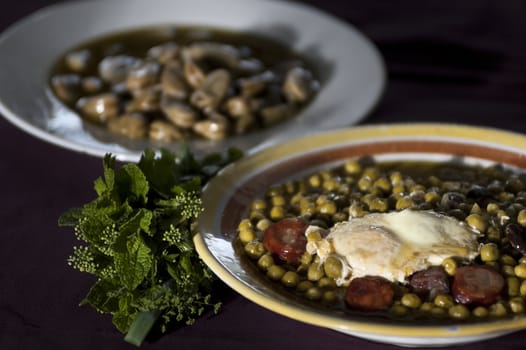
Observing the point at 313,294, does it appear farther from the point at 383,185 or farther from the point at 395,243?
the point at 383,185

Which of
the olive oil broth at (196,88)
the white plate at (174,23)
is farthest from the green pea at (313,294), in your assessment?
the olive oil broth at (196,88)

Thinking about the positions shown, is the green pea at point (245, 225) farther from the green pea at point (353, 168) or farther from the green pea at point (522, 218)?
the green pea at point (522, 218)

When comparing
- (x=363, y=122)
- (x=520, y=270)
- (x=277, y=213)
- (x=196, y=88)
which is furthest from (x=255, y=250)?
(x=196, y=88)

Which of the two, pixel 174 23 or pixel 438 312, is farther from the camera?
pixel 174 23

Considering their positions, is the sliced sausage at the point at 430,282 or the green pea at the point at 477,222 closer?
the sliced sausage at the point at 430,282

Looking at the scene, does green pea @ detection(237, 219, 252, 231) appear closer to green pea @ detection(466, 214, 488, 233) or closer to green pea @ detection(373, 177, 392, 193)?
green pea @ detection(373, 177, 392, 193)

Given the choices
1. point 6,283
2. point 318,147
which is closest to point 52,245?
point 6,283
